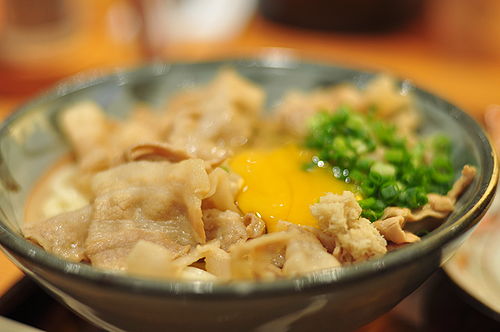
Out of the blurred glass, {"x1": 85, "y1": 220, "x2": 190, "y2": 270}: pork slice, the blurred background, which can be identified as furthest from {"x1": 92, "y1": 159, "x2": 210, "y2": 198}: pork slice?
the blurred glass

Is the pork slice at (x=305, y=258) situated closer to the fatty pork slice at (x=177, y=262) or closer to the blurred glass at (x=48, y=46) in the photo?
the fatty pork slice at (x=177, y=262)

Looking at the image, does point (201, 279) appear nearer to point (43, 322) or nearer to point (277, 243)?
point (277, 243)

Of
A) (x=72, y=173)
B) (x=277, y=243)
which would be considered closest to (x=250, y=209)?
(x=277, y=243)

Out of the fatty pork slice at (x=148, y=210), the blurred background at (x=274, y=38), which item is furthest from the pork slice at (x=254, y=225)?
the blurred background at (x=274, y=38)

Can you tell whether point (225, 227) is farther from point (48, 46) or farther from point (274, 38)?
point (274, 38)

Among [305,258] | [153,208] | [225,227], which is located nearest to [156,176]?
[153,208]

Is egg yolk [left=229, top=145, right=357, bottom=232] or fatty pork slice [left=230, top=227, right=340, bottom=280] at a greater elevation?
fatty pork slice [left=230, top=227, right=340, bottom=280]

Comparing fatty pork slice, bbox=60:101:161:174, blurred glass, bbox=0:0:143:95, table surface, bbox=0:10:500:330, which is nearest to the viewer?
fatty pork slice, bbox=60:101:161:174

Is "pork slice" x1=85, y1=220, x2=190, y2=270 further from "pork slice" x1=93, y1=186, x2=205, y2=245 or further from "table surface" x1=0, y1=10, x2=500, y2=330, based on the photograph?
"table surface" x1=0, y1=10, x2=500, y2=330
